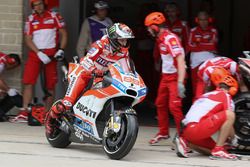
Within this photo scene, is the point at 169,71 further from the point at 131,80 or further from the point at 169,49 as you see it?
the point at 131,80

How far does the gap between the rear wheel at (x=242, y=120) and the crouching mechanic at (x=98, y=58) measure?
5.13 ft

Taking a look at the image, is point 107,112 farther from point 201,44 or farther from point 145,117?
point 145,117

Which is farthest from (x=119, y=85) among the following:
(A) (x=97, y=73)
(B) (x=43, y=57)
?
(B) (x=43, y=57)

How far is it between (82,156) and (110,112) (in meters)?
0.70

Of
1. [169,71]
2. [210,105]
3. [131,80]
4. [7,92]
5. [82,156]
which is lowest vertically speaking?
[7,92]

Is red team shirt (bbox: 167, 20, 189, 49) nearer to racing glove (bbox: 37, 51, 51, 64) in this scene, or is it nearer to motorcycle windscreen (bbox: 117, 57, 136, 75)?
racing glove (bbox: 37, 51, 51, 64)

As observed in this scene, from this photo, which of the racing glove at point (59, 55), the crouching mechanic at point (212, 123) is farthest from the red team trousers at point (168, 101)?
the racing glove at point (59, 55)

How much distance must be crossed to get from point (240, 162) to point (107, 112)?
1.73 metres

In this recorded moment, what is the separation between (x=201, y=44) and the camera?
11.0 metres

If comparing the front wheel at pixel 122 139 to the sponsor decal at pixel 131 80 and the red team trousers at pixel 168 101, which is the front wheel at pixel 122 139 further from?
the red team trousers at pixel 168 101

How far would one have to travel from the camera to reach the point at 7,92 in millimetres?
11547

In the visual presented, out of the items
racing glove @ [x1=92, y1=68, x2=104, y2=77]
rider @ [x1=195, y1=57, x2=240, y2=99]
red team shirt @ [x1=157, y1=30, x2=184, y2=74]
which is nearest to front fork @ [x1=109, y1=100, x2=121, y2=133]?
racing glove @ [x1=92, y1=68, x2=104, y2=77]

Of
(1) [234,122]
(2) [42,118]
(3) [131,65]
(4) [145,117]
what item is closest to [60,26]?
(2) [42,118]

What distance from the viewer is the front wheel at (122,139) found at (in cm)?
796
